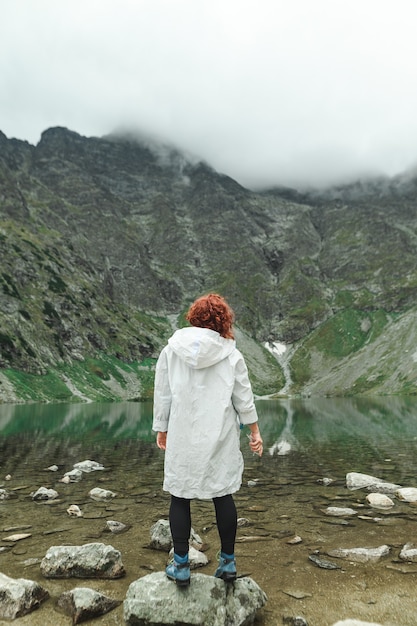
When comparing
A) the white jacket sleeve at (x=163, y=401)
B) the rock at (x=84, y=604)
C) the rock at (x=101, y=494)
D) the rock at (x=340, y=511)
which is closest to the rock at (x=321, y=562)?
the rock at (x=340, y=511)

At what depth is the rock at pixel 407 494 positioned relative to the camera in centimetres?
1373

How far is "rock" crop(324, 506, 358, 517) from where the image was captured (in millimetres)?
12285

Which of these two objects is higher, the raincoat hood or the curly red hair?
the curly red hair

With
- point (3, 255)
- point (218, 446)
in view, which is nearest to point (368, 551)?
point (218, 446)

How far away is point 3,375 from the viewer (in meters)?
126

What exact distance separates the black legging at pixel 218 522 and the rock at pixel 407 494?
31.1 ft

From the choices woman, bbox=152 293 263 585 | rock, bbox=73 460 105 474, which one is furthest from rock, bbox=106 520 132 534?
rock, bbox=73 460 105 474

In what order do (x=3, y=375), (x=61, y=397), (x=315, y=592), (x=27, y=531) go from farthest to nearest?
1. (x=61, y=397)
2. (x=3, y=375)
3. (x=27, y=531)
4. (x=315, y=592)

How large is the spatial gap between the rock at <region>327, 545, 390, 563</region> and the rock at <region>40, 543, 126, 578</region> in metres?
4.60

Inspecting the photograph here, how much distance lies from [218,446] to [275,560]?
3.55 meters

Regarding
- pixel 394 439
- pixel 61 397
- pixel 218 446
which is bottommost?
pixel 61 397

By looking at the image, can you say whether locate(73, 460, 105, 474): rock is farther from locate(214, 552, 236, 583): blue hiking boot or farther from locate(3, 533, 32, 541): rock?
locate(214, 552, 236, 583): blue hiking boot

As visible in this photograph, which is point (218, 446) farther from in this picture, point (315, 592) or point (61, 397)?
point (61, 397)

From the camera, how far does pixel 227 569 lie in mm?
6840
